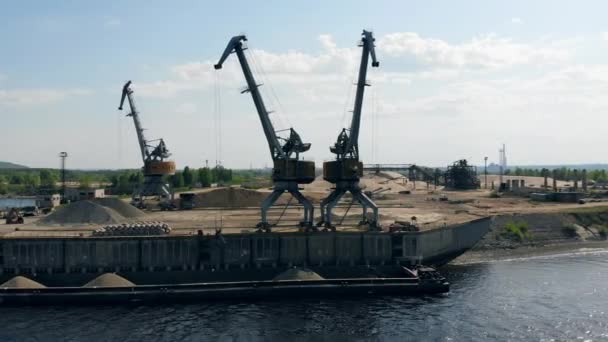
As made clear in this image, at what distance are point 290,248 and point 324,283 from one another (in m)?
10.2

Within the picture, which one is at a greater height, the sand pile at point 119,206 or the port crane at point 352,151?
the port crane at point 352,151

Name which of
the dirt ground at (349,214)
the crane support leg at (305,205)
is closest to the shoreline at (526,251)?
the dirt ground at (349,214)

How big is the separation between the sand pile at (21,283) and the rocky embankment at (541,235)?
184ft

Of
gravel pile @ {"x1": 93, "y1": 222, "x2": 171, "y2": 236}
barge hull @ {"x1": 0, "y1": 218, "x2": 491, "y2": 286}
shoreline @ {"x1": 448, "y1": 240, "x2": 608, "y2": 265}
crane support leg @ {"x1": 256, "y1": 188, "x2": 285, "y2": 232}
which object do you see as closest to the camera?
barge hull @ {"x1": 0, "y1": 218, "x2": 491, "y2": 286}

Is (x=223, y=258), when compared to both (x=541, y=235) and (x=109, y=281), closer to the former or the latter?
(x=109, y=281)

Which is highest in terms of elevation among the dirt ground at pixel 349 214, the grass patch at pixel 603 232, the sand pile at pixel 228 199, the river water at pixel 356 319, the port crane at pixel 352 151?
the port crane at pixel 352 151

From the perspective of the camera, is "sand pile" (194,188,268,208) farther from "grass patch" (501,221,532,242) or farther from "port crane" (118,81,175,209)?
"grass patch" (501,221,532,242)

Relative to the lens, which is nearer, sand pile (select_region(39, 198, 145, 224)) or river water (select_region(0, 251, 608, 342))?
river water (select_region(0, 251, 608, 342))

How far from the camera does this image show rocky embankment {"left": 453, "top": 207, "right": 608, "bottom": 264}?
97500 millimetres

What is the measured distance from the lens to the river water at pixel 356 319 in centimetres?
5238

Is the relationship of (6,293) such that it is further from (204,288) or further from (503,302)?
(503,302)

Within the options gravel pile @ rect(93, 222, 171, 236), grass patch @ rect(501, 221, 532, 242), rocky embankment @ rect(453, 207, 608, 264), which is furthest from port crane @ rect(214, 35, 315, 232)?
grass patch @ rect(501, 221, 532, 242)

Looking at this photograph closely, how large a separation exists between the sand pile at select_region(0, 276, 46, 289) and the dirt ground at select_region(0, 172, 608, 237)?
13593 millimetres

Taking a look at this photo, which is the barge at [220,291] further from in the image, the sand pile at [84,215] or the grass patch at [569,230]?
the grass patch at [569,230]
